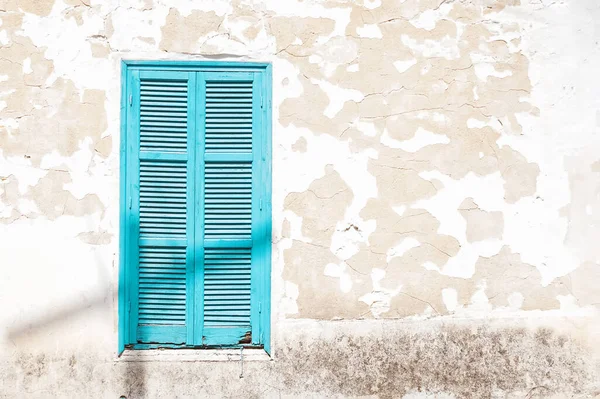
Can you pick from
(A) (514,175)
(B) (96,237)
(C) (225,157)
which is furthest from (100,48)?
(A) (514,175)

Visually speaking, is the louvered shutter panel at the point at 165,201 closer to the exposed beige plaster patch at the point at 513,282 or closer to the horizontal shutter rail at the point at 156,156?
the horizontal shutter rail at the point at 156,156

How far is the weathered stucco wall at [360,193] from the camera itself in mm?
3316

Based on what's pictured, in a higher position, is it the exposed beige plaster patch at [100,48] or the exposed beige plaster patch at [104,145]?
the exposed beige plaster patch at [100,48]

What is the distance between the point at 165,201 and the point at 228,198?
1.01 ft

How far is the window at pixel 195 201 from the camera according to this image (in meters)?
3.34

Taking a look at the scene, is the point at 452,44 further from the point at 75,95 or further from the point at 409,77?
the point at 75,95

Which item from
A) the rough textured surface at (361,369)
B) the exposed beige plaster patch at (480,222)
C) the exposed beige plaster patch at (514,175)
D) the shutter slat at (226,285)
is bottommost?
the rough textured surface at (361,369)

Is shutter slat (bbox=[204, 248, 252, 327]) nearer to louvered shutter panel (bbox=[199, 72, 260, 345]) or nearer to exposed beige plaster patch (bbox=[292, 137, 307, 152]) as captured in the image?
louvered shutter panel (bbox=[199, 72, 260, 345])

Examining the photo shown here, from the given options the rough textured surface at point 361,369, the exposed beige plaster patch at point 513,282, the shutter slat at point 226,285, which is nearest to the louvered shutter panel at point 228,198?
the shutter slat at point 226,285

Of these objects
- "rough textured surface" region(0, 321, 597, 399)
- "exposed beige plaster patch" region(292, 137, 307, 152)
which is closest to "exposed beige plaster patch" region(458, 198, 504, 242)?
"rough textured surface" region(0, 321, 597, 399)

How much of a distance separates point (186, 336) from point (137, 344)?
243 mm

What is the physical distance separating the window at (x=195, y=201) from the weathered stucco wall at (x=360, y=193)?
77 mm

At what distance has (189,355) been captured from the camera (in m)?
3.32

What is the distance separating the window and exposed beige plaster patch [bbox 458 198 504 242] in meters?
0.99
